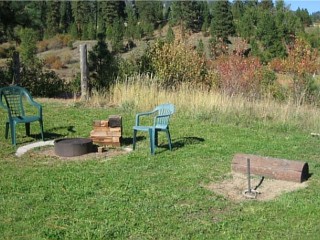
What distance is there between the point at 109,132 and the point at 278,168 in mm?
2850

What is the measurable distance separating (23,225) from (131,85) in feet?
26.0

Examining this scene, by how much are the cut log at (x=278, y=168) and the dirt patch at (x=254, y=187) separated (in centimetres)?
7

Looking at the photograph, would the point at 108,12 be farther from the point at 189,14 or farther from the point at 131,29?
the point at 189,14

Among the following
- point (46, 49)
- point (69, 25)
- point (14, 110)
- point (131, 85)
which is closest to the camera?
point (14, 110)

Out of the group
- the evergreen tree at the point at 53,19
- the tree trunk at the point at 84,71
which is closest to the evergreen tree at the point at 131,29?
the evergreen tree at the point at 53,19

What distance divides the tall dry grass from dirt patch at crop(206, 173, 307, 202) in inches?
151

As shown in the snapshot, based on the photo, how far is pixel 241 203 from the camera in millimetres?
4754

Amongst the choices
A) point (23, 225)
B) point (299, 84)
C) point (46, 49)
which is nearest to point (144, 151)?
point (23, 225)

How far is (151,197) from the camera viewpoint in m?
4.87

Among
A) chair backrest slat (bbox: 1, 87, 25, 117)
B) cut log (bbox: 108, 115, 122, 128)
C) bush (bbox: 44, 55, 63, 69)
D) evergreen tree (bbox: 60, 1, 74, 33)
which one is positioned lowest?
bush (bbox: 44, 55, 63, 69)

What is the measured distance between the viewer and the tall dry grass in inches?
385

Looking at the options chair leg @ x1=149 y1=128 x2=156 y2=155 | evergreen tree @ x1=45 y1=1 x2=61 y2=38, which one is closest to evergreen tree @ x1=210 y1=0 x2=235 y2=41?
evergreen tree @ x1=45 y1=1 x2=61 y2=38

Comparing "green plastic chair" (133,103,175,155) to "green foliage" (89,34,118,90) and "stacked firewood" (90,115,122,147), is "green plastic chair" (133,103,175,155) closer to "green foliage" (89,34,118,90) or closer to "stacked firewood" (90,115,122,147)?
"stacked firewood" (90,115,122,147)

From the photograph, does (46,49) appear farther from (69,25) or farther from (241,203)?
(241,203)
